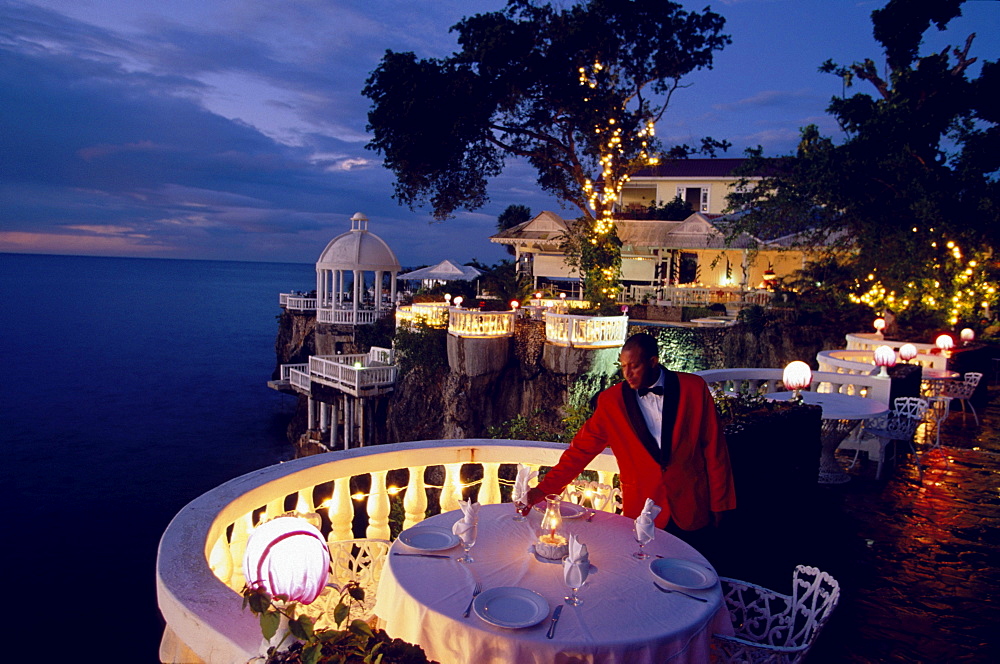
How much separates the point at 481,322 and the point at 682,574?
15.4 m

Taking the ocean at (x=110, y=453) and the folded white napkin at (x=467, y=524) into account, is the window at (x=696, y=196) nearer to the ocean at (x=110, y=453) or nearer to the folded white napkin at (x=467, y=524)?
the ocean at (x=110, y=453)

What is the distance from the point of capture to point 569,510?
112 inches

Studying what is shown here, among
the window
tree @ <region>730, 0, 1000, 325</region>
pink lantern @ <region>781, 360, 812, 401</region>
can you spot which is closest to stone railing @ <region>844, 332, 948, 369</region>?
tree @ <region>730, 0, 1000, 325</region>

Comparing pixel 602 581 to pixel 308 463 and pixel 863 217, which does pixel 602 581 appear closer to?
pixel 308 463

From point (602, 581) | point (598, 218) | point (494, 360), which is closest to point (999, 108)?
point (598, 218)

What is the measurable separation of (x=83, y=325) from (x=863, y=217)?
68084mm

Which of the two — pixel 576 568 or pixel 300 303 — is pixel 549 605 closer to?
pixel 576 568

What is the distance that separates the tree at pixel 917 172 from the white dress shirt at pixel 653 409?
1255 cm

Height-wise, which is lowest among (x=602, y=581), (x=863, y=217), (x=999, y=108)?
(x=602, y=581)

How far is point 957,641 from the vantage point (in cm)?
346

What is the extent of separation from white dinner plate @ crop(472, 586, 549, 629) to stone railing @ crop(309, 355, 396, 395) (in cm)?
1907

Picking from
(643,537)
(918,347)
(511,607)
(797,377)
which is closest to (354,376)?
(918,347)

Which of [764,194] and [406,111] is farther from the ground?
[406,111]

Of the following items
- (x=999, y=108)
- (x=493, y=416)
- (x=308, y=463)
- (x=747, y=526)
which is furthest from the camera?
(x=493, y=416)
